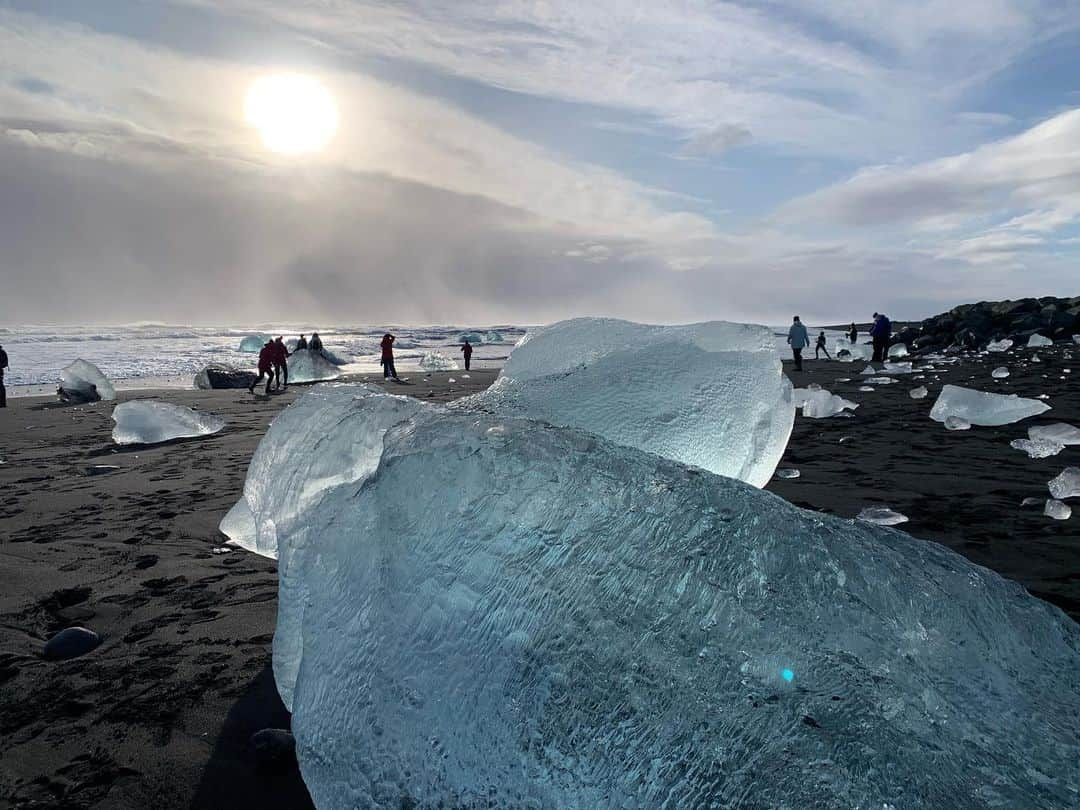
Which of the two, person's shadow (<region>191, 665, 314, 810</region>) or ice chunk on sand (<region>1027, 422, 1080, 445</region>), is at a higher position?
ice chunk on sand (<region>1027, 422, 1080, 445</region>)

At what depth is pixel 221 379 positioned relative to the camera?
669 inches

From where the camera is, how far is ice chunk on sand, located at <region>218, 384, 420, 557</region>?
2.10 metres

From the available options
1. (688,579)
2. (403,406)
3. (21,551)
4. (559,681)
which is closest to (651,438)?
(403,406)

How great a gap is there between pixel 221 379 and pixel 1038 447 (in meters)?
17.0

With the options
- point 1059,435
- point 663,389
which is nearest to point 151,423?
point 663,389

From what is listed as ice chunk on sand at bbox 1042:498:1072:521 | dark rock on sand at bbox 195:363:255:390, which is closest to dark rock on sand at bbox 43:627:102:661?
ice chunk on sand at bbox 1042:498:1072:521

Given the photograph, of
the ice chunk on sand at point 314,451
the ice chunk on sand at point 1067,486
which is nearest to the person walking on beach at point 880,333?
the ice chunk on sand at point 1067,486

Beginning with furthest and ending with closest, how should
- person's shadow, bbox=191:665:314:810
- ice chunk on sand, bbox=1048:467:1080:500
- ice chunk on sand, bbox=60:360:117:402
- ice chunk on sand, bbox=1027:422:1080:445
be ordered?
ice chunk on sand, bbox=60:360:117:402 < ice chunk on sand, bbox=1027:422:1080:445 < ice chunk on sand, bbox=1048:467:1080:500 < person's shadow, bbox=191:665:314:810

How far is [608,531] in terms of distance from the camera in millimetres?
1396

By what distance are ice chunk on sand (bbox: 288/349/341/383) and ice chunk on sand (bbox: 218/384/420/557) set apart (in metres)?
17.6

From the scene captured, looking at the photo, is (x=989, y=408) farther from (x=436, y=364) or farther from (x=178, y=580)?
(x=436, y=364)

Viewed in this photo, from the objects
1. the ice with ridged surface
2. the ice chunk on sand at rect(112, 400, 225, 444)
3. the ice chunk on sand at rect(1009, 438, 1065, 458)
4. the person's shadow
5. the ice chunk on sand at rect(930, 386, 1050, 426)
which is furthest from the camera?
the ice chunk on sand at rect(112, 400, 225, 444)

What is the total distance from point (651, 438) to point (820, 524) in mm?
994

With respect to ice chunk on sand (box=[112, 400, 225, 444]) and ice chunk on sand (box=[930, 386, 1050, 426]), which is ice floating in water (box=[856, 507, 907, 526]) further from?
ice chunk on sand (box=[112, 400, 225, 444])
